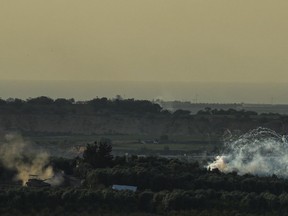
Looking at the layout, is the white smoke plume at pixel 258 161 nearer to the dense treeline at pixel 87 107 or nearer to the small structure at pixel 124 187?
the small structure at pixel 124 187

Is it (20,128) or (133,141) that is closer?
(133,141)

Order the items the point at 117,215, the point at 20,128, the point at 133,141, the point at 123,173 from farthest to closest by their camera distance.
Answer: the point at 20,128, the point at 133,141, the point at 123,173, the point at 117,215

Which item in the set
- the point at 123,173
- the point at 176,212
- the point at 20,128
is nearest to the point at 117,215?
the point at 176,212

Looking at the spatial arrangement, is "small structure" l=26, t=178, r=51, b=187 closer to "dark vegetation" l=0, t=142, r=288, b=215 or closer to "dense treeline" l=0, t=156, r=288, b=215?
"dark vegetation" l=0, t=142, r=288, b=215

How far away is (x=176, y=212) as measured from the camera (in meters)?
50.2

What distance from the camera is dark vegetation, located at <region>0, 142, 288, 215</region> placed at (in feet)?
165

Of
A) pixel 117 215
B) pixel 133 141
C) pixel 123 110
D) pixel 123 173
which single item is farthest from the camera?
pixel 123 110

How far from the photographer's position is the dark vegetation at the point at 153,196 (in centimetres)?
5016

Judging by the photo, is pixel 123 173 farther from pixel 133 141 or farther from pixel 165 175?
pixel 133 141

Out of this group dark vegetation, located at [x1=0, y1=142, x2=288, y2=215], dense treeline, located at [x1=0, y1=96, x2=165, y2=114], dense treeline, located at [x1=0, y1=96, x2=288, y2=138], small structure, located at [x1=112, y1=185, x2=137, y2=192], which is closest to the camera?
dark vegetation, located at [x1=0, y1=142, x2=288, y2=215]

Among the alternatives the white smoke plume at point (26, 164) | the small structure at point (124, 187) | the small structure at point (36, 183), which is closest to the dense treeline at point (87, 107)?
the white smoke plume at point (26, 164)

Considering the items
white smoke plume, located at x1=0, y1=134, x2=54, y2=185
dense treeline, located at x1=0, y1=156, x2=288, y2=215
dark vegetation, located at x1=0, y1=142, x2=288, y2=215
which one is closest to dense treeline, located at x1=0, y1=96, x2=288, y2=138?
white smoke plume, located at x1=0, y1=134, x2=54, y2=185

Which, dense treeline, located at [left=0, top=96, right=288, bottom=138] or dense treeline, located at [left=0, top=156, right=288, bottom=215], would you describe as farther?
dense treeline, located at [left=0, top=96, right=288, bottom=138]

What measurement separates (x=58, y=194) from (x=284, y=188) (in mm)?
12575
